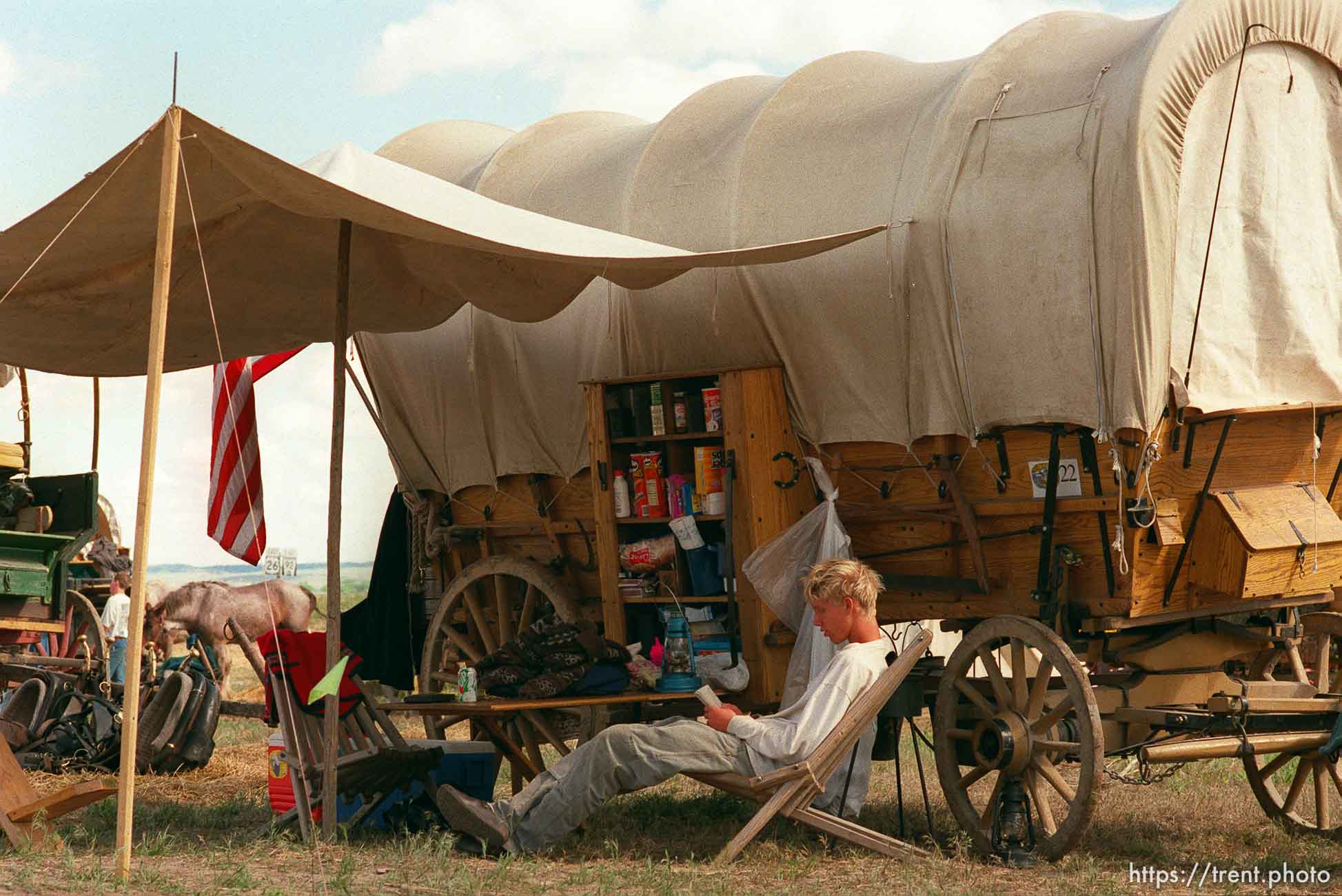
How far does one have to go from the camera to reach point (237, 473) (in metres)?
8.17

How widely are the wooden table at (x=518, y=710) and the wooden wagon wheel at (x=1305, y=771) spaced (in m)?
2.63

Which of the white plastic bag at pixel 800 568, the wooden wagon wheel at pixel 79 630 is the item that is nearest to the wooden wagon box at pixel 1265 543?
the white plastic bag at pixel 800 568

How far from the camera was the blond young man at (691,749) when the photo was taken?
5.55 m

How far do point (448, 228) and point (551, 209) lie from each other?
102 inches

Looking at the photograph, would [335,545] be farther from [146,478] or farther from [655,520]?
[655,520]

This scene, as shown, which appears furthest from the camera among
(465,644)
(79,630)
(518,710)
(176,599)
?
(176,599)

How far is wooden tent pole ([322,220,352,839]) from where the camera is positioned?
593cm

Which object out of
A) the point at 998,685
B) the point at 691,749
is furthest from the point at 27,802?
the point at 998,685

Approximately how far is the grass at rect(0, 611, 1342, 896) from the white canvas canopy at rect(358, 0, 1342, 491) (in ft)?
6.02

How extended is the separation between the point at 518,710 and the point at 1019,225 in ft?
9.98

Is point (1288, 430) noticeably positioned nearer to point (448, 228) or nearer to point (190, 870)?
point (448, 228)

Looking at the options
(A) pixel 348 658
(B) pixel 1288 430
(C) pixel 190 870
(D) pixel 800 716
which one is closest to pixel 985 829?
(D) pixel 800 716

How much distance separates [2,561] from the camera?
9.81m

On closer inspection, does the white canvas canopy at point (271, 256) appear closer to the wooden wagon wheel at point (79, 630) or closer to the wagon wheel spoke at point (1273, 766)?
the wagon wheel spoke at point (1273, 766)
